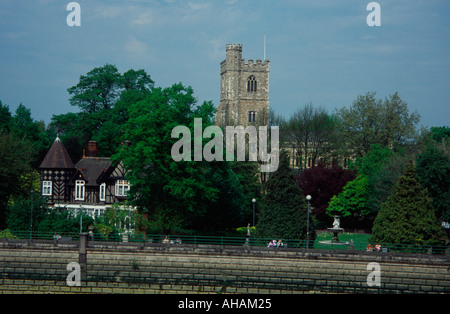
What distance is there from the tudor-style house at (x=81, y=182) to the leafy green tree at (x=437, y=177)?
24.1 m

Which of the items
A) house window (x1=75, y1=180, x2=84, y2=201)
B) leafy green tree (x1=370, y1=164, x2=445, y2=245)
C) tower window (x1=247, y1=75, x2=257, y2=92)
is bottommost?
leafy green tree (x1=370, y1=164, x2=445, y2=245)

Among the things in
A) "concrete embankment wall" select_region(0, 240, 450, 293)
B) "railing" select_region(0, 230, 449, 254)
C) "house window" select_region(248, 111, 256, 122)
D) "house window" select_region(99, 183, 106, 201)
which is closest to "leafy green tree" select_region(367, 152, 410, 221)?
"railing" select_region(0, 230, 449, 254)

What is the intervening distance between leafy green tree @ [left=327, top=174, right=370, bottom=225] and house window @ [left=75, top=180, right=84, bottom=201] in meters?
22.2

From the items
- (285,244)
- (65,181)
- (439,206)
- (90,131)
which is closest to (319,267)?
(285,244)

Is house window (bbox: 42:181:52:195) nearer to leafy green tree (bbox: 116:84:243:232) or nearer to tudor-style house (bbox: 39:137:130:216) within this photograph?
tudor-style house (bbox: 39:137:130:216)

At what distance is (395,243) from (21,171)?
91.8ft

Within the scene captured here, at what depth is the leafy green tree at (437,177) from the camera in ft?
136

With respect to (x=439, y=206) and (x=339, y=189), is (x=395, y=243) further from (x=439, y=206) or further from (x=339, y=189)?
(x=339, y=189)

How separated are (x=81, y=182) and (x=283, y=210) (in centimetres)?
2277

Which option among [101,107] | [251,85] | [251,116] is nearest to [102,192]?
[101,107]

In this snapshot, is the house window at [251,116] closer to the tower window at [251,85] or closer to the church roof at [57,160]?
the tower window at [251,85]

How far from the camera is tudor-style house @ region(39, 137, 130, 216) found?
51312mm

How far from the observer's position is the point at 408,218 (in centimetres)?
3488
